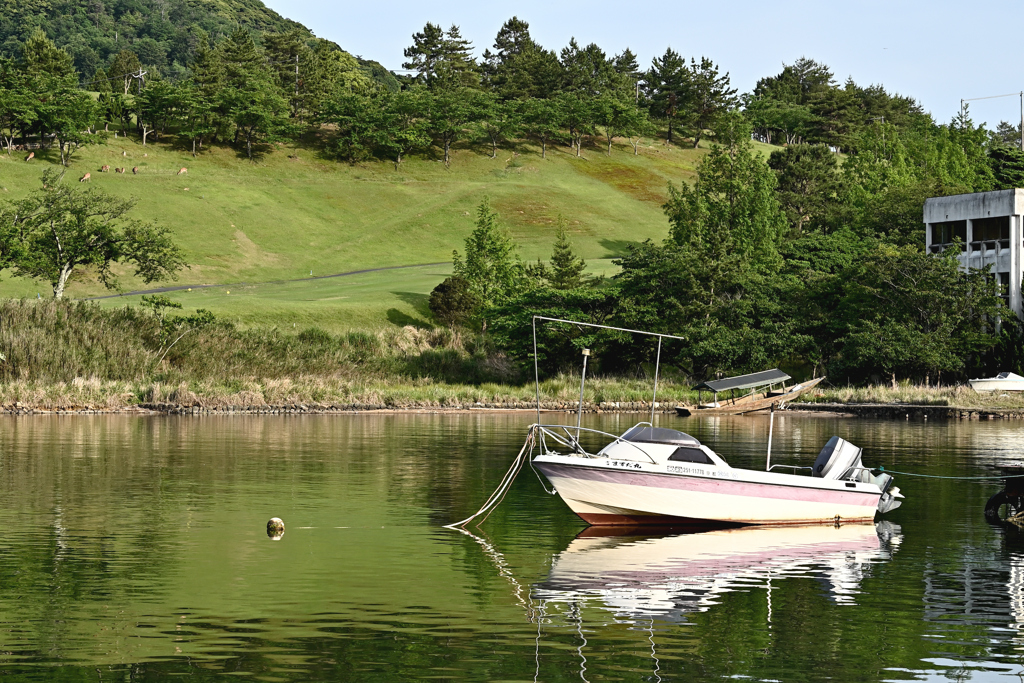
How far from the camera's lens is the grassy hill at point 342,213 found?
98.5 metres

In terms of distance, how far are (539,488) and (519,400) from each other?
3190 centimetres

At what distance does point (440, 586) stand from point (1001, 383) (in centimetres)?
6027

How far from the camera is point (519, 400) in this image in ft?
226

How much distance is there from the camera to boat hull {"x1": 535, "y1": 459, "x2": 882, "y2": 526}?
2777cm

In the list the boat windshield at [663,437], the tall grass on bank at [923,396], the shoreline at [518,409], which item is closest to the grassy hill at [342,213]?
the shoreline at [518,409]

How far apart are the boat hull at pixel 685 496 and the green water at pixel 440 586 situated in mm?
921

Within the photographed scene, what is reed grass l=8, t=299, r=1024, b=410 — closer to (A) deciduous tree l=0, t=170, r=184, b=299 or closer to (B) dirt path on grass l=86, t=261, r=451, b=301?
(A) deciduous tree l=0, t=170, r=184, b=299

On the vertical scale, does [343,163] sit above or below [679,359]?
above

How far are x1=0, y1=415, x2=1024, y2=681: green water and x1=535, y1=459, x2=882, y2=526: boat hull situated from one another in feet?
3.02

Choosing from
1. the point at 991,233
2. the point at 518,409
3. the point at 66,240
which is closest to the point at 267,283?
the point at 66,240

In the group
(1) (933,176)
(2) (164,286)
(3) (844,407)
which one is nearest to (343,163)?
(2) (164,286)

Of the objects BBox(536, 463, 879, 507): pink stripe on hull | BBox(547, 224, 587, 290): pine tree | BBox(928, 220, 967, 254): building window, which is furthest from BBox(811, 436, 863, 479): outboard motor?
BBox(547, 224, 587, 290): pine tree

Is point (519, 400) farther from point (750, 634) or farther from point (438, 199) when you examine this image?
point (438, 199)

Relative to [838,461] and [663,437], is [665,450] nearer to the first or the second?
[663,437]
